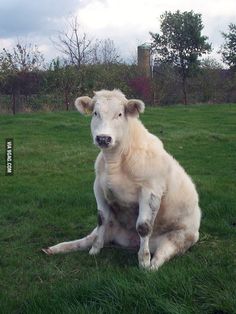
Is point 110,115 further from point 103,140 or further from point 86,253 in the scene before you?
point 86,253

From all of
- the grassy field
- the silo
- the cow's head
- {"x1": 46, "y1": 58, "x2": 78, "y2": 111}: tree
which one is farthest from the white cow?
the silo

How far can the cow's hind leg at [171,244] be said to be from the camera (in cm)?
528

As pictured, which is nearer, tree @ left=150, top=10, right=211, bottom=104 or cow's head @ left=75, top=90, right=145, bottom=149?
cow's head @ left=75, top=90, right=145, bottom=149

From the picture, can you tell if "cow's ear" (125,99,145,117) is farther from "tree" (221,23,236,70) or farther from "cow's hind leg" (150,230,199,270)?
"tree" (221,23,236,70)

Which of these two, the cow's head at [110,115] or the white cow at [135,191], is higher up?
the cow's head at [110,115]

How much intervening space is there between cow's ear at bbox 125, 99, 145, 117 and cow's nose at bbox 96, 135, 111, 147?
46 centimetres

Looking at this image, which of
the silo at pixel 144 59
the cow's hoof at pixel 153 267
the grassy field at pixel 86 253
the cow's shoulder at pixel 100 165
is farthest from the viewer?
the silo at pixel 144 59

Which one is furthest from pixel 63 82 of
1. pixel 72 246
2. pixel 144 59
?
pixel 72 246

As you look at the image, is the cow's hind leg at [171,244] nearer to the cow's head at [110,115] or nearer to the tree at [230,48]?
the cow's head at [110,115]

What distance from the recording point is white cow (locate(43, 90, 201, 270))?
5.25 m

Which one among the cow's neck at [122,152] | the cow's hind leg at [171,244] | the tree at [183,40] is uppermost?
the tree at [183,40]

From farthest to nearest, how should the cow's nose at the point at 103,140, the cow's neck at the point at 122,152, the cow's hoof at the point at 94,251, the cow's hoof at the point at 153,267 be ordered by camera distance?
the cow's hoof at the point at 94,251 → the cow's neck at the point at 122,152 → the cow's nose at the point at 103,140 → the cow's hoof at the point at 153,267

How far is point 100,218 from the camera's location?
5645 millimetres

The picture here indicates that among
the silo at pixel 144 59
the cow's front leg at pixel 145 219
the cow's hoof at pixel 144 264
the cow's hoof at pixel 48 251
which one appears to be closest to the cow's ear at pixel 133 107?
the cow's front leg at pixel 145 219
